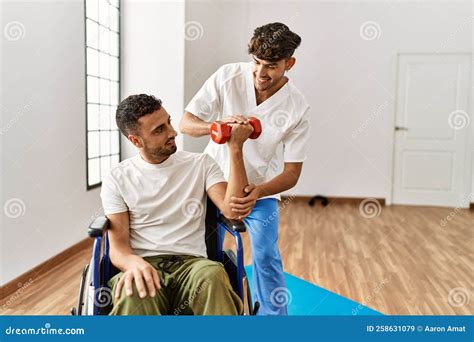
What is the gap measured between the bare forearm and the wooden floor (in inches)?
43.7

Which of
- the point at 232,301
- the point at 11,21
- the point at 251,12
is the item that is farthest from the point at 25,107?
the point at 232,301

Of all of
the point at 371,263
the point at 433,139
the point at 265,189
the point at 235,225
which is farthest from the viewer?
the point at 433,139

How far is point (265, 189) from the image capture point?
1.62 meters

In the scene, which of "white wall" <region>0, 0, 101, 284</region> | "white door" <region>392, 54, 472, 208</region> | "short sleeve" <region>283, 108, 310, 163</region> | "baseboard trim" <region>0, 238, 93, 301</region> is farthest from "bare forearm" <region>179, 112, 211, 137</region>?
"baseboard trim" <region>0, 238, 93, 301</region>

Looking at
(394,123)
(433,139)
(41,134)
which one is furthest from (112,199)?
(433,139)

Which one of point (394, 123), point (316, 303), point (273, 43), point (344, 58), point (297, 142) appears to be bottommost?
point (316, 303)

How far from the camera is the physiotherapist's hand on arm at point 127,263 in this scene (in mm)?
1249

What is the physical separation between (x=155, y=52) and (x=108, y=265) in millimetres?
725

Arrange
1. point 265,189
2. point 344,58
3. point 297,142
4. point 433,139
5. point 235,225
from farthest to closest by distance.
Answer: point 433,139
point 344,58
point 297,142
point 265,189
point 235,225

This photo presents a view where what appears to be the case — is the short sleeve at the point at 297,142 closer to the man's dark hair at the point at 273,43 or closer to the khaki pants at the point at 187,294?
the man's dark hair at the point at 273,43

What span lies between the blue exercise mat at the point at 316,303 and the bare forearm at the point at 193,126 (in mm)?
910

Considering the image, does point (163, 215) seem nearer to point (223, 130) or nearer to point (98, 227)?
point (98, 227)
